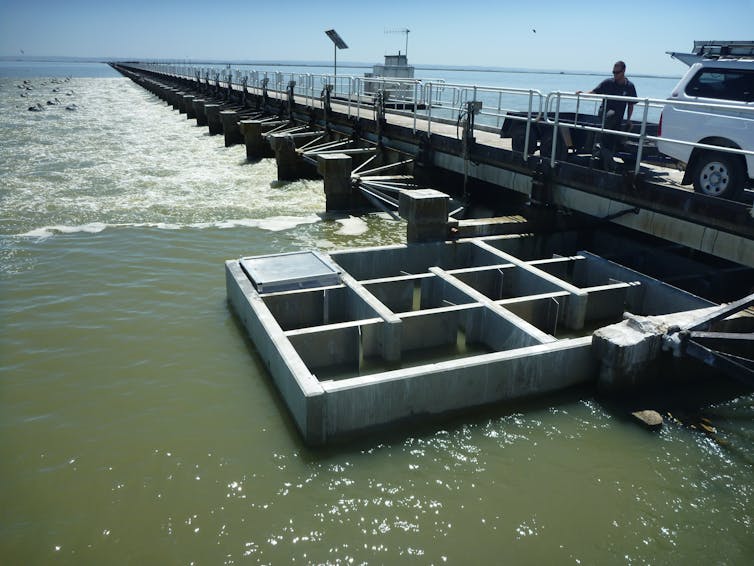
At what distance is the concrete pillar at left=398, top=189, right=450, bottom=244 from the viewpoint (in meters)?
10.4

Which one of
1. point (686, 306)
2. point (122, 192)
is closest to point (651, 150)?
point (686, 306)

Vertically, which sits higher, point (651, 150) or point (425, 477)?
point (651, 150)

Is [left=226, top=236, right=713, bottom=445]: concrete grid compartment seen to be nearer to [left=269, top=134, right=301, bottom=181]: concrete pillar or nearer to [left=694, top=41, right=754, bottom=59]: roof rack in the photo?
[left=694, top=41, right=754, bottom=59]: roof rack

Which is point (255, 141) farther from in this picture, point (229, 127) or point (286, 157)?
point (286, 157)

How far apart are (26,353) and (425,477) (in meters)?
5.65

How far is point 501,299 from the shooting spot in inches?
384

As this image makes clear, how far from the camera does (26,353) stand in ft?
25.7

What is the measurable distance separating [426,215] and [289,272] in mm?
3001

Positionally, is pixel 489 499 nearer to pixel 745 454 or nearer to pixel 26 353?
pixel 745 454

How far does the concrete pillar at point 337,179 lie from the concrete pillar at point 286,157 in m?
3.89

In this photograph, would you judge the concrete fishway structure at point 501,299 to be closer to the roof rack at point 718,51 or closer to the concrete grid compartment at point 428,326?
the concrete grid compartment at point 428,326

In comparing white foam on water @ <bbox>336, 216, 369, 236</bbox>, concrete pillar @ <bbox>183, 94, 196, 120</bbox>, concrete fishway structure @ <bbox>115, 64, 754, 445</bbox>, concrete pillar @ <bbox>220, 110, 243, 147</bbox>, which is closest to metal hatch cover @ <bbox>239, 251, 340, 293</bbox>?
concrete fishway structure @ <bbox>115, 64, 754, 445</bbox>

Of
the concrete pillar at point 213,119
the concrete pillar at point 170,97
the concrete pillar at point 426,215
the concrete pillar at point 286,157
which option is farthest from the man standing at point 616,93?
the concrete pillar at point 170,97

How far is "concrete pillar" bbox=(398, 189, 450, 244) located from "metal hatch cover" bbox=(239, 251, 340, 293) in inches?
77.6
